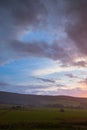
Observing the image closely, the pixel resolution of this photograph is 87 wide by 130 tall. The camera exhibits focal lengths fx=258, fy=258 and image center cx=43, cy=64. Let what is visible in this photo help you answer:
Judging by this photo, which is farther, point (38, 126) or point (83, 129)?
point (38, 126)

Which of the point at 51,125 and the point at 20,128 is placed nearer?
the point at 20,128

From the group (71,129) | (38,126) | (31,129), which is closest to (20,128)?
(31,129)

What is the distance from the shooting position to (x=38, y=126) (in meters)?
49.1

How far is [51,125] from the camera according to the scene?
5044 cm

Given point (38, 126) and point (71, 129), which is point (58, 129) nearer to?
point (71, 129)

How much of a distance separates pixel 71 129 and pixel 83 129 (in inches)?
81.2

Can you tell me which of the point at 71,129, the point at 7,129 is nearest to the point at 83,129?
the point at 71,129

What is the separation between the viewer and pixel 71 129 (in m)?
44.7

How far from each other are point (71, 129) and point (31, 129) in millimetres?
6959

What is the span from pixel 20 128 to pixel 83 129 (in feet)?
35.8

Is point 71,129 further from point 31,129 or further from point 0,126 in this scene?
point 0,126

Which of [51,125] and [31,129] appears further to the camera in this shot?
[51,125]

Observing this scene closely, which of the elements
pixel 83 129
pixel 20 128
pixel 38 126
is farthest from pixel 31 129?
pixel 83 129

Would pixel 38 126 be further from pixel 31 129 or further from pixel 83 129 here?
pixel 83 129
